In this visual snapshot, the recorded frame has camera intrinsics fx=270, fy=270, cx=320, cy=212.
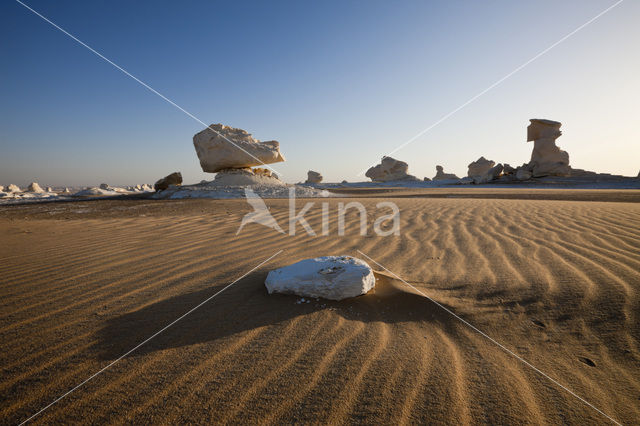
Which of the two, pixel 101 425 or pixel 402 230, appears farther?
pixel 402 230

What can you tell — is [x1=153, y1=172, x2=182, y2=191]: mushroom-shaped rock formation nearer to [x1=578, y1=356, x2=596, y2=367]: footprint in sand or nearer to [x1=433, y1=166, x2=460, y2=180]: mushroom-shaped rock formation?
[x1=578, y1=356, x2=596, y2=367]: footprint in sand

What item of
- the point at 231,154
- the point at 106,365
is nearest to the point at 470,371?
the point at 106,365

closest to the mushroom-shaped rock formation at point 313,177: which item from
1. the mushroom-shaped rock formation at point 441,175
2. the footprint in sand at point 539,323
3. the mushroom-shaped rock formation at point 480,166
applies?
the mushroom-shaped rock formation at point 441,175

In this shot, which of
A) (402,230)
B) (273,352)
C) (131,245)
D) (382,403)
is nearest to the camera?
(382,403)

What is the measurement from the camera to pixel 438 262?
9.88 ft

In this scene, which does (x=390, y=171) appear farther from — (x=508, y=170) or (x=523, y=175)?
(x=523, y=175)

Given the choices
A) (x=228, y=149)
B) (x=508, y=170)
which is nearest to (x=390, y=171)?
(x=508, y=170)

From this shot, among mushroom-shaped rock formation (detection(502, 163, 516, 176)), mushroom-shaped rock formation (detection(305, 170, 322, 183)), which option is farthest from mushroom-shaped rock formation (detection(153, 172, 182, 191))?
mushroom-shaped rock formation (detection(502, 163, 516, 176))

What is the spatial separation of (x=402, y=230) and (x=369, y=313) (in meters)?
2.67

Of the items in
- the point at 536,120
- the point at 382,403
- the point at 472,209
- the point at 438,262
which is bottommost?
the point at 382,403

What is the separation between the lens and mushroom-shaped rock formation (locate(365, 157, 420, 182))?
35938 mm

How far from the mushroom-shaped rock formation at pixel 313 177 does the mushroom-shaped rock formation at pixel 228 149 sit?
23.9 metres

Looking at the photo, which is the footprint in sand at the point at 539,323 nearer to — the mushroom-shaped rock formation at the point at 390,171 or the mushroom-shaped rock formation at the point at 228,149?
the mushroom-shaped rock formation at the point at 228,149

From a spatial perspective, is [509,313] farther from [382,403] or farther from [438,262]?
[382,403]
